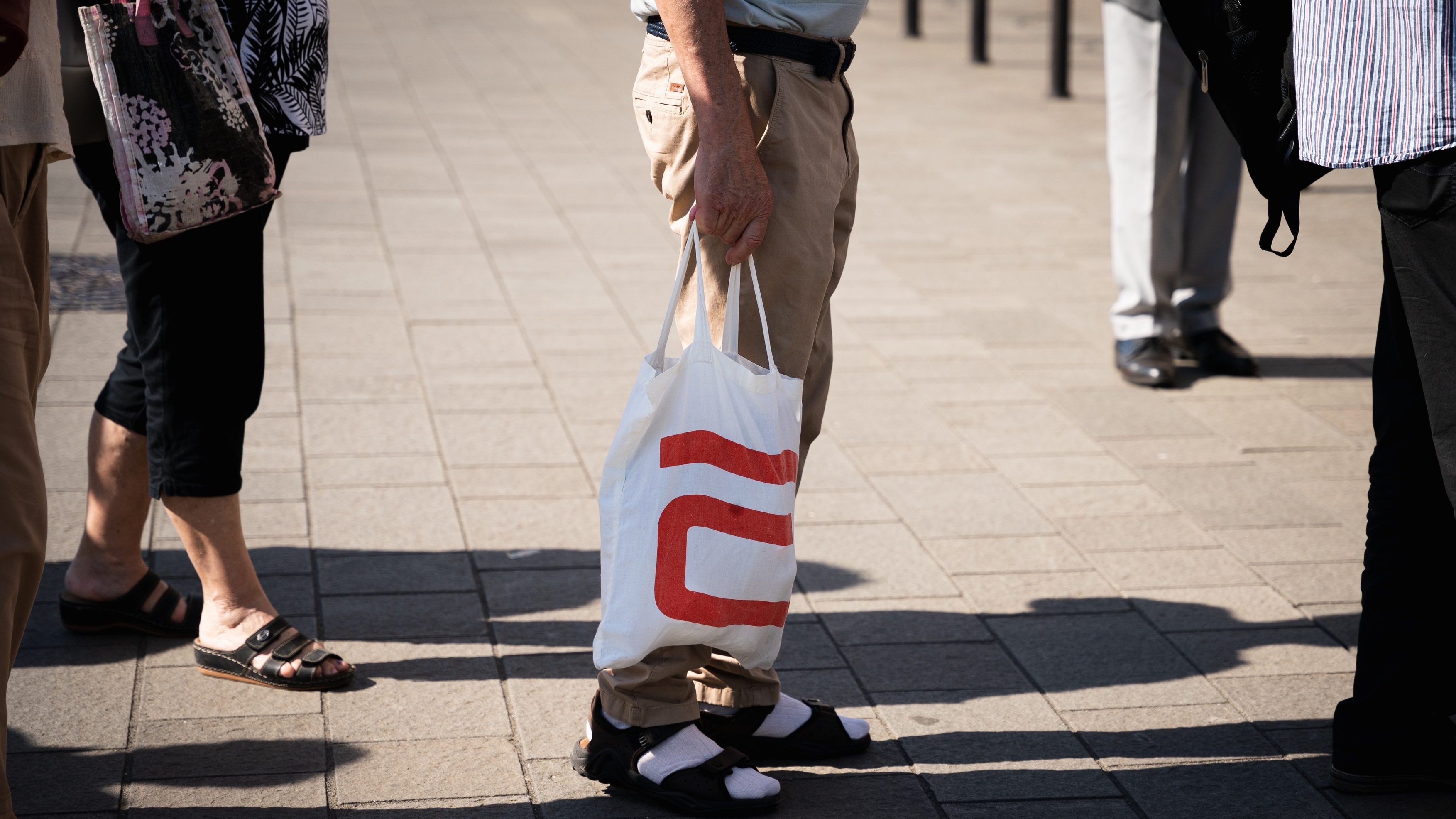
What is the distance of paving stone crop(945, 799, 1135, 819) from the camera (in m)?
2.58

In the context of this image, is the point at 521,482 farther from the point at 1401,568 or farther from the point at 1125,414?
the point at 1401,568

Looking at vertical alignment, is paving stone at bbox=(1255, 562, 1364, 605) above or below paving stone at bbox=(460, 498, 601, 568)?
below

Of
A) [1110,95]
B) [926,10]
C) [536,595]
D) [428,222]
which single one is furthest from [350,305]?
[926,10]

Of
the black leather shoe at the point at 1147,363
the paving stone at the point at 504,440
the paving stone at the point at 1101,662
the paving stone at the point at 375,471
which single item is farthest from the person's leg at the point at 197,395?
the black leather shoe at the point at 1147,363

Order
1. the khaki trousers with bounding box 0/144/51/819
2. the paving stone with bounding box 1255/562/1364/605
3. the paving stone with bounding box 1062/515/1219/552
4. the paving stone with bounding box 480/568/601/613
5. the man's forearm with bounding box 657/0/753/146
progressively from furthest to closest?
1. the paving stone with bounding box 1062/515/1219/552
2. the paving stone with bounding box 1255/562/1364/605
3. the paving stone with bounding box 480/568/601/613
4. the man's forearm with bounding box 657/0/753/146
5. the khaki trousers with bounding box 0/144/51/819

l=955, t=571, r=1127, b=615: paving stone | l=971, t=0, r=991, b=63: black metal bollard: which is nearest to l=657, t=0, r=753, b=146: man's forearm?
l=955, t=571, r=1127, b=615: paving stone

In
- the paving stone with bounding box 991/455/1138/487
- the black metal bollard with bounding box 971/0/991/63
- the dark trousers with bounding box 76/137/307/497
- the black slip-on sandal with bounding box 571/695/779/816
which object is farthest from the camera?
the black metal bollard with bounding box 971/0/991/63

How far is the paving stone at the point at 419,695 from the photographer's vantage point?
2.83 m

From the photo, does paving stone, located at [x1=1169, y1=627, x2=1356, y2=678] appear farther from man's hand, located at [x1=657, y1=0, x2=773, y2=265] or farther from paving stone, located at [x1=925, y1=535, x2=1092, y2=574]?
man's hand, located at [x1=657, y1=0, x2=773, y2=265]

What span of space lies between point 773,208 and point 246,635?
1.45 metres

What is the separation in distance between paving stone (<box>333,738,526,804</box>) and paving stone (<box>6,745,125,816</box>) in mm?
396

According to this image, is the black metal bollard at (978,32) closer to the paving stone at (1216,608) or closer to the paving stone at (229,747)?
the paving stone at (1216,608)

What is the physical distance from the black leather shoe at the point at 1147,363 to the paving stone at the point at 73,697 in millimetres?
3468

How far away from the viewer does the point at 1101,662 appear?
3.18 m
